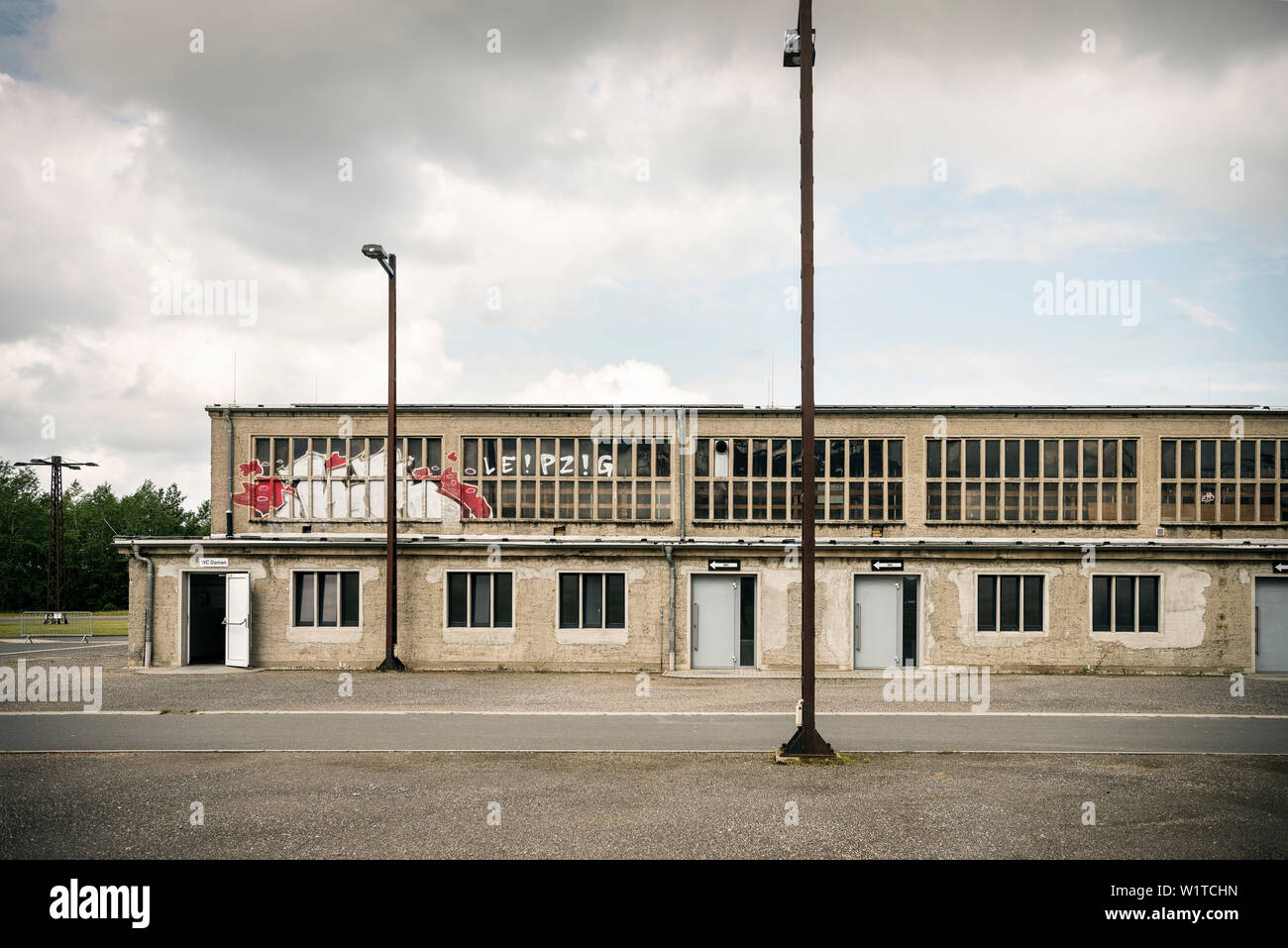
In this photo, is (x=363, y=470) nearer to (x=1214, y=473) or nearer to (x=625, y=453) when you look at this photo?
(x=625, y=453)

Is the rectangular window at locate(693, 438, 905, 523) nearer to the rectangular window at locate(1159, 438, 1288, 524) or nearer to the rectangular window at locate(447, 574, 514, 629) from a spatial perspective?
the rectangular window at locate(447, 574, 514, 629)

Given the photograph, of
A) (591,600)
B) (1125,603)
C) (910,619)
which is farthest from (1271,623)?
(591,600)

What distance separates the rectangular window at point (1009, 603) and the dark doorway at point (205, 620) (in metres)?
19.9

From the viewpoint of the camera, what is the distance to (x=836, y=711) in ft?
45.2

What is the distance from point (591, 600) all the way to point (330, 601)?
21.5ft

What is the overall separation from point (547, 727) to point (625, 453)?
1059cm

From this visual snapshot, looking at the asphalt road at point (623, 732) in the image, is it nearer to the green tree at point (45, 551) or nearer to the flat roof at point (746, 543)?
the flat roof at point (746, 543)

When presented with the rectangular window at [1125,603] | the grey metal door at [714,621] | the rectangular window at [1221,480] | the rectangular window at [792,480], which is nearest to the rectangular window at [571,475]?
the rectangular window at [792,480]

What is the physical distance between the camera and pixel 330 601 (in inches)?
800

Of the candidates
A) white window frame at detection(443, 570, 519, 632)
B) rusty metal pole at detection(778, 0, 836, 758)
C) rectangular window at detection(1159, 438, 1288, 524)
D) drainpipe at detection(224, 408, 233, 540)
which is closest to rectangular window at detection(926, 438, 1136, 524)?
rectangular window at detection(1159, 438, 1288, 524)

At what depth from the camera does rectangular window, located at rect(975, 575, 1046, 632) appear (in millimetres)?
19672

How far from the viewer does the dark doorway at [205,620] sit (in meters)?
22.6

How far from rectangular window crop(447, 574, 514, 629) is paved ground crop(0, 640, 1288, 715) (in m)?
1.28
